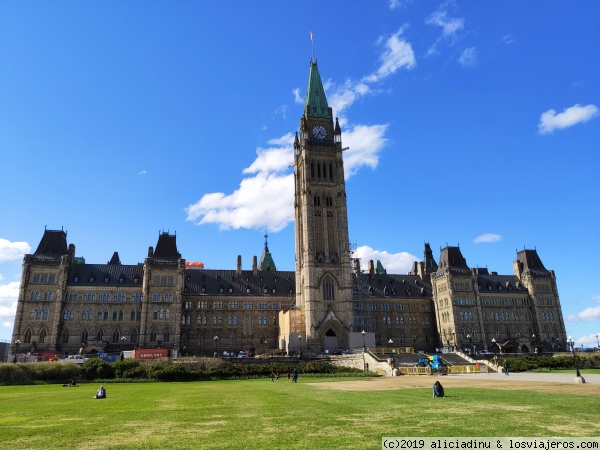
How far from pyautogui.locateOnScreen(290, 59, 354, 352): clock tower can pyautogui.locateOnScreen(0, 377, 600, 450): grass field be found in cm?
5947

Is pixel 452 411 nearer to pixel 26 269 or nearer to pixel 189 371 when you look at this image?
pixel 189 371

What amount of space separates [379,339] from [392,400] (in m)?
78.0

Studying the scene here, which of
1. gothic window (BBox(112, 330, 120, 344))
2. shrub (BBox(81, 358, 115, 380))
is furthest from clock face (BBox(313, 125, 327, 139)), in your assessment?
shrub (BBox(81, 358, 115, 380))

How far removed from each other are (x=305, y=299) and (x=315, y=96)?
4815 centimetres

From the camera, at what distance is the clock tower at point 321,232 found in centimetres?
8425

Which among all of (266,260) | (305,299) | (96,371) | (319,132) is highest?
(319,132)

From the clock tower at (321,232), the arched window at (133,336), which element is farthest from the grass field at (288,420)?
the arched window at (133,336)

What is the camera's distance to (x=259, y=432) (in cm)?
1496

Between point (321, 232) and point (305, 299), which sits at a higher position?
A: point (321, 232)

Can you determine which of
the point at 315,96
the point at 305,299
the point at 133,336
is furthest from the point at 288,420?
the point at 315,96

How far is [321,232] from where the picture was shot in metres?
91.2

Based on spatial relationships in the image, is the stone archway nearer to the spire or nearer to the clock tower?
the clock tower

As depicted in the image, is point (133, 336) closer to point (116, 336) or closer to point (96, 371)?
point (116, 336)

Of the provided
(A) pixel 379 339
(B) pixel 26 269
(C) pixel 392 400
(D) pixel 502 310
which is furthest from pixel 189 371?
(D) pixel 502 310
